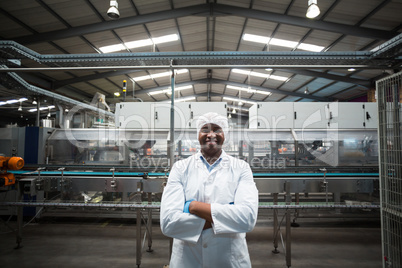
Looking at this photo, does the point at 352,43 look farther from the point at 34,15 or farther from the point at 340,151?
the point at 34,15

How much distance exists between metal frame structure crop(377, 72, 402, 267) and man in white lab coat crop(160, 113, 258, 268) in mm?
1652

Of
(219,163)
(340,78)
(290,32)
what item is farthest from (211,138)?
(340,78)

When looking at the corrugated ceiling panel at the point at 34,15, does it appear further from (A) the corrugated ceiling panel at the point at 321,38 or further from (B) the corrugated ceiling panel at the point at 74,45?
(A) the corrugated ceiling panel at the point at 321,38

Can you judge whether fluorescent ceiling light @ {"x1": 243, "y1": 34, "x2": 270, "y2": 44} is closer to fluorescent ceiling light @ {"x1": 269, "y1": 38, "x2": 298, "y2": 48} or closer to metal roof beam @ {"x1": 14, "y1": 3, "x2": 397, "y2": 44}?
fluorescent ceiling light @ {"x1": 269, "y1": 38, "x2": 298, "y2": 48}

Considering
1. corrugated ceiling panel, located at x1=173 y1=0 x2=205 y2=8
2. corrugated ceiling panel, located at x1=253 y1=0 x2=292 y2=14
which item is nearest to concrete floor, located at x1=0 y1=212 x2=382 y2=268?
corrugated ceiling panel, located at x1=253 y1=0 x2=292 y2=14

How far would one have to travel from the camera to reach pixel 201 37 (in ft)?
23.2

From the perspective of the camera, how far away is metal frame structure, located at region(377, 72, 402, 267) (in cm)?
197

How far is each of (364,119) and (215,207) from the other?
4246 mm

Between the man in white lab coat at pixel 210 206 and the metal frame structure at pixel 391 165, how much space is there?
1652 millimetres

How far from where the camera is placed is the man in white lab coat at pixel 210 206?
121 cm

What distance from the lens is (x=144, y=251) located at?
3254mm

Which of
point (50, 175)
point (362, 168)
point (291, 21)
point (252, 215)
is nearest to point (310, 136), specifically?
point (362, 168)

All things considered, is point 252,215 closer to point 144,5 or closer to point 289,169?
point 289,169

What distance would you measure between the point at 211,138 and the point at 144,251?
2725 mm
